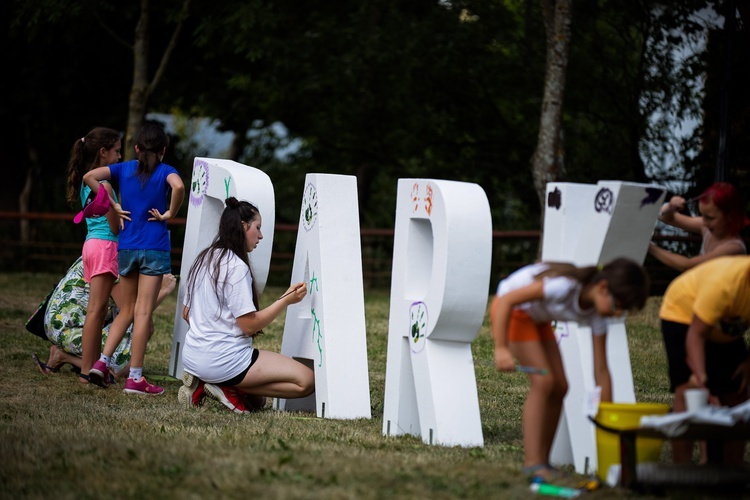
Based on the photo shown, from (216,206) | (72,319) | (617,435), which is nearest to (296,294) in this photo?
(216,206)

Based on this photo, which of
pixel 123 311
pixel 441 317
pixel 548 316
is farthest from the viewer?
pixel 123 311

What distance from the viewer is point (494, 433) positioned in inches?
261

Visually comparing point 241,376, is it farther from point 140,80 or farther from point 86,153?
point 140,80

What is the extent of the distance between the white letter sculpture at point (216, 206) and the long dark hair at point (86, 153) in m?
0.79

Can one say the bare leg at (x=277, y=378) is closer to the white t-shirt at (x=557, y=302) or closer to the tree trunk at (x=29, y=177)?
the white t-shirt at (x=557, y=302)

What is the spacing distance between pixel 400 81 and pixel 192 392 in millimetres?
13527

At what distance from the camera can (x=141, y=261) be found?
7.71 m

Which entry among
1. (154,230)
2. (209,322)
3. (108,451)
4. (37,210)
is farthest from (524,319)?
(37,210)

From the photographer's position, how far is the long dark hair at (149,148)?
7691mm

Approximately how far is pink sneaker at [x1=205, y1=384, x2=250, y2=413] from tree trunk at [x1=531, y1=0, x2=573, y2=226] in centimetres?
759

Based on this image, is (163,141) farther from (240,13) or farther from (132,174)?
(240,13)

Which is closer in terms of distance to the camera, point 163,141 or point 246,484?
point 246,484

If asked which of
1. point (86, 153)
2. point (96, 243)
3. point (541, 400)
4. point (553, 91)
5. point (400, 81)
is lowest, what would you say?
point (541, 400)

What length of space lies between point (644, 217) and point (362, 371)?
248 centimetres
